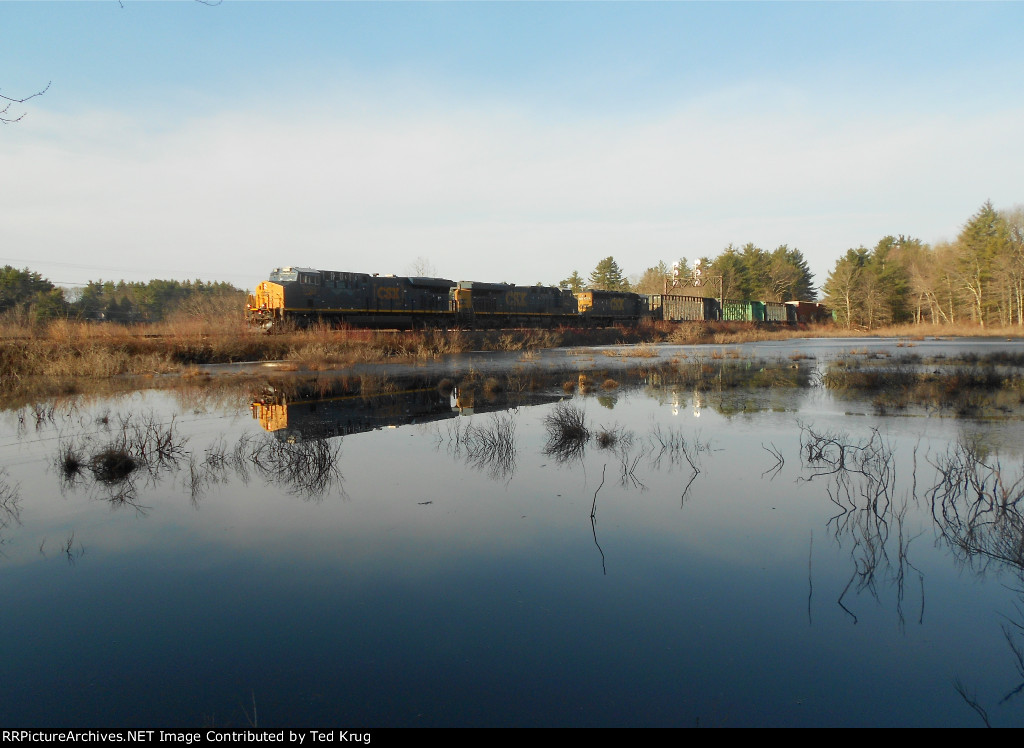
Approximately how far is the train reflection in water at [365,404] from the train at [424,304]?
43.6ft

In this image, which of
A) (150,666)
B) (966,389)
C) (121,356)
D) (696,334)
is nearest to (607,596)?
(150,666)

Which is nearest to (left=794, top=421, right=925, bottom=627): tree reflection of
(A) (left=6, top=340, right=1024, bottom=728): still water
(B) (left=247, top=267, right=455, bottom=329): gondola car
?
(A) (left=6, top=340, right=1024, bottom=728): still water

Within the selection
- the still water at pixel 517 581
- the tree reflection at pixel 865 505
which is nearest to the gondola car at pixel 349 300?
the still water at pixel 517 581

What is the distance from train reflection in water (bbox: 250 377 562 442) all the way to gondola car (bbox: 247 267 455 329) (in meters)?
13.0

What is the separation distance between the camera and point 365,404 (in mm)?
11656

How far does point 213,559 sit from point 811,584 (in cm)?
401

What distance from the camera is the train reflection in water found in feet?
30.5

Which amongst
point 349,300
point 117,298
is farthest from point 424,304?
point 117,298

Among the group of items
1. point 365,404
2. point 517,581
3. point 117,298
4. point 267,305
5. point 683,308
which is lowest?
point 517,581

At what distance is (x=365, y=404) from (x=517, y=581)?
849cm

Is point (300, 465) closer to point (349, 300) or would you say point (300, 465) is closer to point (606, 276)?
point (349, 300)

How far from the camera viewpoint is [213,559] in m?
4.19
